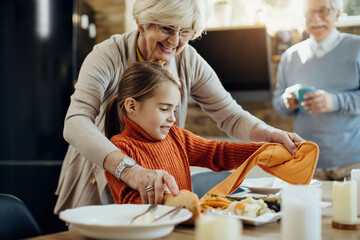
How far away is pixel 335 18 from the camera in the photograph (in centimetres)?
285

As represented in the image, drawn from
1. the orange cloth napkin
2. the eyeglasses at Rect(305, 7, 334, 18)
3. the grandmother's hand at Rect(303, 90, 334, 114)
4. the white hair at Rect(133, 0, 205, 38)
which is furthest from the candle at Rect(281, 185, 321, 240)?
the eyeglasses at Rect(305, 7, 334, 18)

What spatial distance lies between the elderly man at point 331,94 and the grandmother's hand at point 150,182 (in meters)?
1.73

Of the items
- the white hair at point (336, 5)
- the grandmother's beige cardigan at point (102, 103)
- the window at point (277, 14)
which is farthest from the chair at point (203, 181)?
the window at point (277, 14)

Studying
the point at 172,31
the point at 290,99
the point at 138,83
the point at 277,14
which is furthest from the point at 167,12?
the point at 277,14

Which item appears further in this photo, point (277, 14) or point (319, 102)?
point (277, 14)

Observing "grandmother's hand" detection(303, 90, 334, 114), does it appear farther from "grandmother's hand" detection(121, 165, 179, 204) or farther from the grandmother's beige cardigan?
"grandmother's hand" detection(121, 165, 179, 204)

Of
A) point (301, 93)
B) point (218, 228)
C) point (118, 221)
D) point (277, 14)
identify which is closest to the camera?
point (218, 228)

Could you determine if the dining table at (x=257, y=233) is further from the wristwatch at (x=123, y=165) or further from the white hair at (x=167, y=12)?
the white hair at (x=167, y=12)

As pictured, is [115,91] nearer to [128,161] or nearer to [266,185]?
[128,161]

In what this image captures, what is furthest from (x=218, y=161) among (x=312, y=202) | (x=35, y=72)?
(x=35, y=72)

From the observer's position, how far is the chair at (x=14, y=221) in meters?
1.15

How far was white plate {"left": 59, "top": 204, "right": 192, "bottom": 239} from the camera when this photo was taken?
83 centimetres

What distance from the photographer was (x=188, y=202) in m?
0.99

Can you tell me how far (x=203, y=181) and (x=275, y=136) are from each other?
1.64 ft
